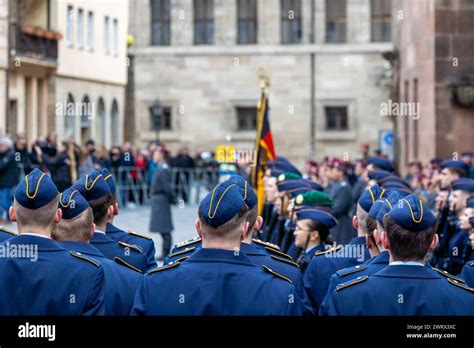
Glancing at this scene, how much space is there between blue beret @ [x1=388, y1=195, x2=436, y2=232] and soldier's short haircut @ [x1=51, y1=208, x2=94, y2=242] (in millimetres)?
1565

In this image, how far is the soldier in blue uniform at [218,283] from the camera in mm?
6270

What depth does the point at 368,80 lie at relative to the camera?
60688mm

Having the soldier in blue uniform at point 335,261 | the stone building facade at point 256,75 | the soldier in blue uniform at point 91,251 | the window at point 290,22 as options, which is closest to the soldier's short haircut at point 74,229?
the soldier in blue uniform at point 91,251

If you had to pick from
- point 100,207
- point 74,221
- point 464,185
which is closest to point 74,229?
point 74,221

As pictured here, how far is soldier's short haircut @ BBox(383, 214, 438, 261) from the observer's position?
6.42 metres

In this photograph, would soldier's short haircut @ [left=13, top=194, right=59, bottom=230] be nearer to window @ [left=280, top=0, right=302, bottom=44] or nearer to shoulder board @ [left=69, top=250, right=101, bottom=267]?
shoulder board @ [left=69, top=250, right=101, bottom=267]

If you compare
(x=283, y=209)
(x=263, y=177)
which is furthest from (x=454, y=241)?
(x=263, y=177)

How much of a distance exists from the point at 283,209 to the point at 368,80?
47875 millimetres

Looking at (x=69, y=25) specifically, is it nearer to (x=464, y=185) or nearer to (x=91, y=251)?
(x=464, y=185)

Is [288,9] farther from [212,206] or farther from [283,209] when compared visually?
[212,206]

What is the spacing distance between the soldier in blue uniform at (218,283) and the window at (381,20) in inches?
2171

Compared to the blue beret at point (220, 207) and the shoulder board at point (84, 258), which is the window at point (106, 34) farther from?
the blue beret at point (220, 207)

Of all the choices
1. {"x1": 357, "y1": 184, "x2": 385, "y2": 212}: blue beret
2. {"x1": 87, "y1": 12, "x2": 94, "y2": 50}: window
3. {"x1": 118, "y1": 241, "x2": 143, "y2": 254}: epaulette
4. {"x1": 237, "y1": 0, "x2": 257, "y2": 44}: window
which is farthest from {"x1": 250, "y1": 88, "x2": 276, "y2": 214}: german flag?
{"x1": 237, "y1": 0, "x2": 257, "y2": 44}: window

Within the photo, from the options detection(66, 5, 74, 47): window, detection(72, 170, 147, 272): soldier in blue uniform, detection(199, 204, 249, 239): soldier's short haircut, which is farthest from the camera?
detection(66, 5, 74, 47): window
